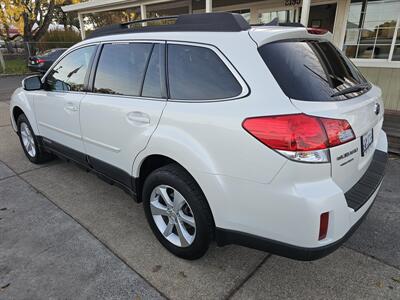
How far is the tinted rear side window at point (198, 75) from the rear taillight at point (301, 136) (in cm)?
35

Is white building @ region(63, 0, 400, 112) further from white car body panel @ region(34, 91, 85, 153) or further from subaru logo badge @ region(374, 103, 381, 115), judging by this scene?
white car body panel @ region(34, 91, 85, 153)

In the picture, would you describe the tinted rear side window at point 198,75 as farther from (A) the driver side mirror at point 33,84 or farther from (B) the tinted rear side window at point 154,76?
(A) the driver side mirror at point 33,84

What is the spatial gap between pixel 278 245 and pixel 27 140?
4.19 meters

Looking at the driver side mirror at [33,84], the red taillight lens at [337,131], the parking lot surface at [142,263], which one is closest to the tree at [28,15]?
the driver side mirror at [33,84]

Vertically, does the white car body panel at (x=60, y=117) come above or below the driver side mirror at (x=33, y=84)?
below

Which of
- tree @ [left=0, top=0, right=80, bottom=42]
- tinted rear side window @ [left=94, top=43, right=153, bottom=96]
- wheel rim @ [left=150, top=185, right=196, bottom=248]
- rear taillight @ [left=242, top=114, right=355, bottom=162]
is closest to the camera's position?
rear taillight @ [left=242, top=114, right=355, bottom=162]

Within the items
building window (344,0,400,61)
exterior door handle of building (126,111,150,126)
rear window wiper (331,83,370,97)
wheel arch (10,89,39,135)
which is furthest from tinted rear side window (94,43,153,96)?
building window (344,0,400,61)

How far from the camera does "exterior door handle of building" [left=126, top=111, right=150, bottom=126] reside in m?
2.36

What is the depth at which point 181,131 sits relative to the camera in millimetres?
2115

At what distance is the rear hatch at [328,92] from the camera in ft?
5.74

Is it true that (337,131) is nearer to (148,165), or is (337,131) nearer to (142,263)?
(148,165)

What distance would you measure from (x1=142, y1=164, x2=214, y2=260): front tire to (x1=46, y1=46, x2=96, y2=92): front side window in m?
1.48

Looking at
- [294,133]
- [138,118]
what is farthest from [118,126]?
[294,133]

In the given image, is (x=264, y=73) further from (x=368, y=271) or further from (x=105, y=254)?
(x=105, y=254)
